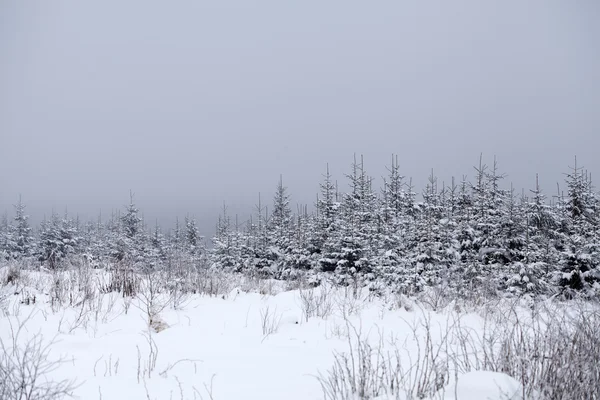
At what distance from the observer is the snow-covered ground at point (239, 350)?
259 cm

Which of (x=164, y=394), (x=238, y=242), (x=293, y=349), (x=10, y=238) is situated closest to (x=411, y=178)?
(x=238, y=242)

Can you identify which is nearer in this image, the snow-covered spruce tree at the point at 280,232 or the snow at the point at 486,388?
the snow at the point at 486,388

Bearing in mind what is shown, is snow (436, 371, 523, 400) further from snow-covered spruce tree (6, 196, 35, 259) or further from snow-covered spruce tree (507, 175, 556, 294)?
snow-covered spruce tree (6, 196, 35, 259)

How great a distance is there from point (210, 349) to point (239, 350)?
36cm

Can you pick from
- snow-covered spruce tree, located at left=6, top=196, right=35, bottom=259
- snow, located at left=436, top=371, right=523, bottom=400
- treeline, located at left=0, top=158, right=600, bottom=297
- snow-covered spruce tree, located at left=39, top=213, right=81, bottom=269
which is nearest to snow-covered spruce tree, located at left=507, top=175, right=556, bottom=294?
treeline, located at left=0, top=158, right=600, bottom=297

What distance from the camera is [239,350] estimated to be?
394 centimetres

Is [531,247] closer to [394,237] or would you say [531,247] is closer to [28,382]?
[394,237]

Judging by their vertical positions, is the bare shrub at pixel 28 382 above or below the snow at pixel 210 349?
above

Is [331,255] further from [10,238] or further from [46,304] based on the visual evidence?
[10,238]

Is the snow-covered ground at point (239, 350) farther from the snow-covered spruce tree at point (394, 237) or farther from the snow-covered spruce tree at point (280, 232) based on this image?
the snow-covered spruce tree at point (280, 232)

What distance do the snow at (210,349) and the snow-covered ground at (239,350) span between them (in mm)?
11

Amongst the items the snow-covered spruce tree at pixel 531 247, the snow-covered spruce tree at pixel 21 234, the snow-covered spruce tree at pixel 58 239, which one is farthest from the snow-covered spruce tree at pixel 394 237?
the snow-covered spruce tree at pixel 21 234

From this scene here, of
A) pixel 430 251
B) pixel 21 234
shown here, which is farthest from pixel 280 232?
pixel 21 234

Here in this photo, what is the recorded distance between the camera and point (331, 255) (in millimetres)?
16406
